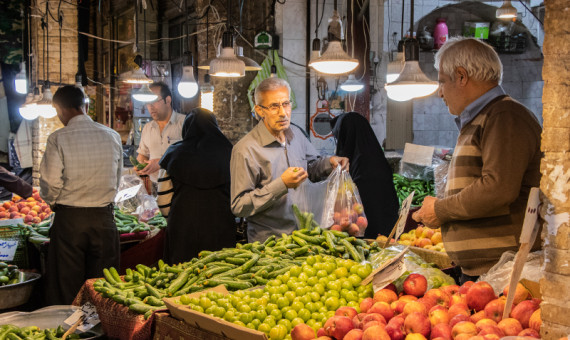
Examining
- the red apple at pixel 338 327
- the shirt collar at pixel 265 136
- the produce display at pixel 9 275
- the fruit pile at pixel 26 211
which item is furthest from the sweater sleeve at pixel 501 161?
the fruit pile at pixel 26 211

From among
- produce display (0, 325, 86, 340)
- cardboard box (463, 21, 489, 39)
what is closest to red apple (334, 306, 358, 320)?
Answer: produce display (0, 325, 86, 340)

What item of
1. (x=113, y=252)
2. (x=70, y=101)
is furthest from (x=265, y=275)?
(x=70, y=101)

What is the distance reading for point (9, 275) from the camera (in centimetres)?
511

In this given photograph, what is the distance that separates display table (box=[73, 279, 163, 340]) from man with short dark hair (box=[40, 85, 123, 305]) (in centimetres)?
161

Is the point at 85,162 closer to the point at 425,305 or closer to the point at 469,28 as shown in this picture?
the point at 425,305

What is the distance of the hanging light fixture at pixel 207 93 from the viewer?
10039mm

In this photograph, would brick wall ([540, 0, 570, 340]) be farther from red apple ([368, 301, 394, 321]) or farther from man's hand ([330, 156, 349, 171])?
man's hand ([330, 156, 349, 171])

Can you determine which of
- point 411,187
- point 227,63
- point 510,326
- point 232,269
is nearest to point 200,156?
point 227,63

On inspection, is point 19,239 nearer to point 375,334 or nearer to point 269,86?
point 269,86

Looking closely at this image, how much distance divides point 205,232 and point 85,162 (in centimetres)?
127

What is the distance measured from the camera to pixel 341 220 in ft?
13.6

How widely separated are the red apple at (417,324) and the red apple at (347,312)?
0.30 m

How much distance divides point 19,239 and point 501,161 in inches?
205

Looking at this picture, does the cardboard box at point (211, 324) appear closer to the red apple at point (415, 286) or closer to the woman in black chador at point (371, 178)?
the red apple at point (415, 286)
